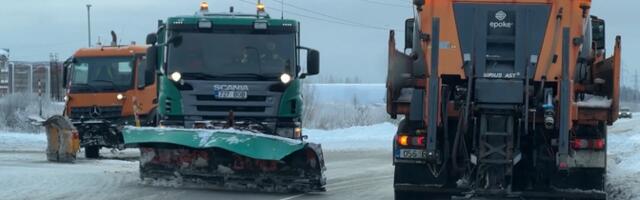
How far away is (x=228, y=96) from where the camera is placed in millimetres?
14781

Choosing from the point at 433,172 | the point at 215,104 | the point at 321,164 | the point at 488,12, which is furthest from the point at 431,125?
the point at 215,104

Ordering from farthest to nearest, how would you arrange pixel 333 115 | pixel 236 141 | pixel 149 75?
pixel 333 115 < pixel 149 75 < pixel 236 141

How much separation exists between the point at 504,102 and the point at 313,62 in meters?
5.54

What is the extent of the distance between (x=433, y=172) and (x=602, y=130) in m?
1.99

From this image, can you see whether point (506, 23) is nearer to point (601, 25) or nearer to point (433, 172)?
point (433, 172)

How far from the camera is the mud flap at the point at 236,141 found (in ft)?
44.2

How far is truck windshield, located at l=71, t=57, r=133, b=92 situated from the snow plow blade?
790 cm

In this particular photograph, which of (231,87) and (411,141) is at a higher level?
(231,87)

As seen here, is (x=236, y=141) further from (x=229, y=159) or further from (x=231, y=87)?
(x=231, y=87)

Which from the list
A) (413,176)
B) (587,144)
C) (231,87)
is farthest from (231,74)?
(587,144)

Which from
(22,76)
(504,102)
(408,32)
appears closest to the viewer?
(504,102)

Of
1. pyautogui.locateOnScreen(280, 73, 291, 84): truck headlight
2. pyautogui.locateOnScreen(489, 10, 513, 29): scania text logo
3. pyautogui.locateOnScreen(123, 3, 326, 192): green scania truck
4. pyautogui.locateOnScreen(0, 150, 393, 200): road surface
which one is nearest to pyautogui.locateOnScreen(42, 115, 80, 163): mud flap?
pyautogui.locateOnScreen(0, 150, 393, 200): road surface

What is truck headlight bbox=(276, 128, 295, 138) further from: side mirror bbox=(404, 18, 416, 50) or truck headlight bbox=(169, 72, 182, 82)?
side mirror bbox=(404, 18, 416, 50)

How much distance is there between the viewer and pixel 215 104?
1484 cm
